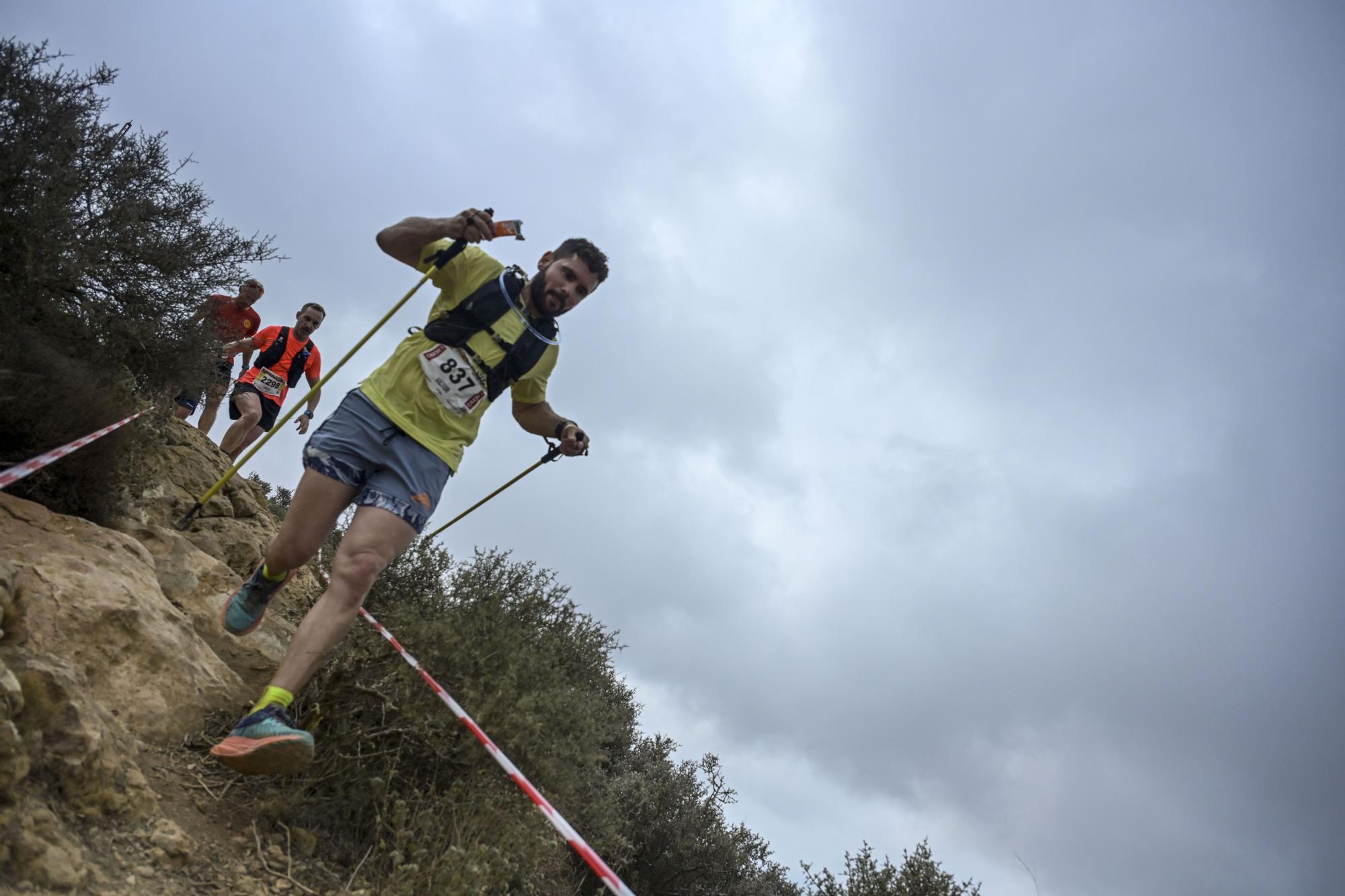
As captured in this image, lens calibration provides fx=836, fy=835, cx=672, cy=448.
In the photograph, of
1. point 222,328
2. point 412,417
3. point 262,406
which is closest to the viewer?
point 412,417

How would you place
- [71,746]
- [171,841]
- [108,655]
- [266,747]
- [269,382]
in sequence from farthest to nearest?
[269,382]
[108,655]
[266,747]
[171,841]
[71,746]

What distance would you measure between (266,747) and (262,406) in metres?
6.08

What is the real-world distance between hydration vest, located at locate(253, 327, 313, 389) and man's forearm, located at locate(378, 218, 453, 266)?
17.0 feet

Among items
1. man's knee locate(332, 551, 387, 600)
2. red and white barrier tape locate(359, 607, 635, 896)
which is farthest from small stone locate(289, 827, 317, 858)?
man's knee locate(332, 551, 387, 600)

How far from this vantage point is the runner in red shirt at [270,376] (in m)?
7.93

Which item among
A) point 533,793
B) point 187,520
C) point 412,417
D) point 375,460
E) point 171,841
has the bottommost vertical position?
point 171,841

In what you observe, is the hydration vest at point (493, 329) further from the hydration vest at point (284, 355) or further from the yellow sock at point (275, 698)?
the hydration vest at point (284, 355)

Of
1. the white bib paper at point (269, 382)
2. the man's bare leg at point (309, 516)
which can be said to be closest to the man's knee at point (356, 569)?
the man's bare leg at point (309, 516)

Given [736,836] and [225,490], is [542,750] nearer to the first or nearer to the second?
[225,490]

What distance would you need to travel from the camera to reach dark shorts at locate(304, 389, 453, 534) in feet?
11.3

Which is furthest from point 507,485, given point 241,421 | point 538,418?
point 241,421

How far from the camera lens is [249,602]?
3.80 metres

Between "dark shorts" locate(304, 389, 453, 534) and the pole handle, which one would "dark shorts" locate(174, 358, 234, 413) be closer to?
the pole handle

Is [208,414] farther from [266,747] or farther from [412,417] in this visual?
[266,747]
